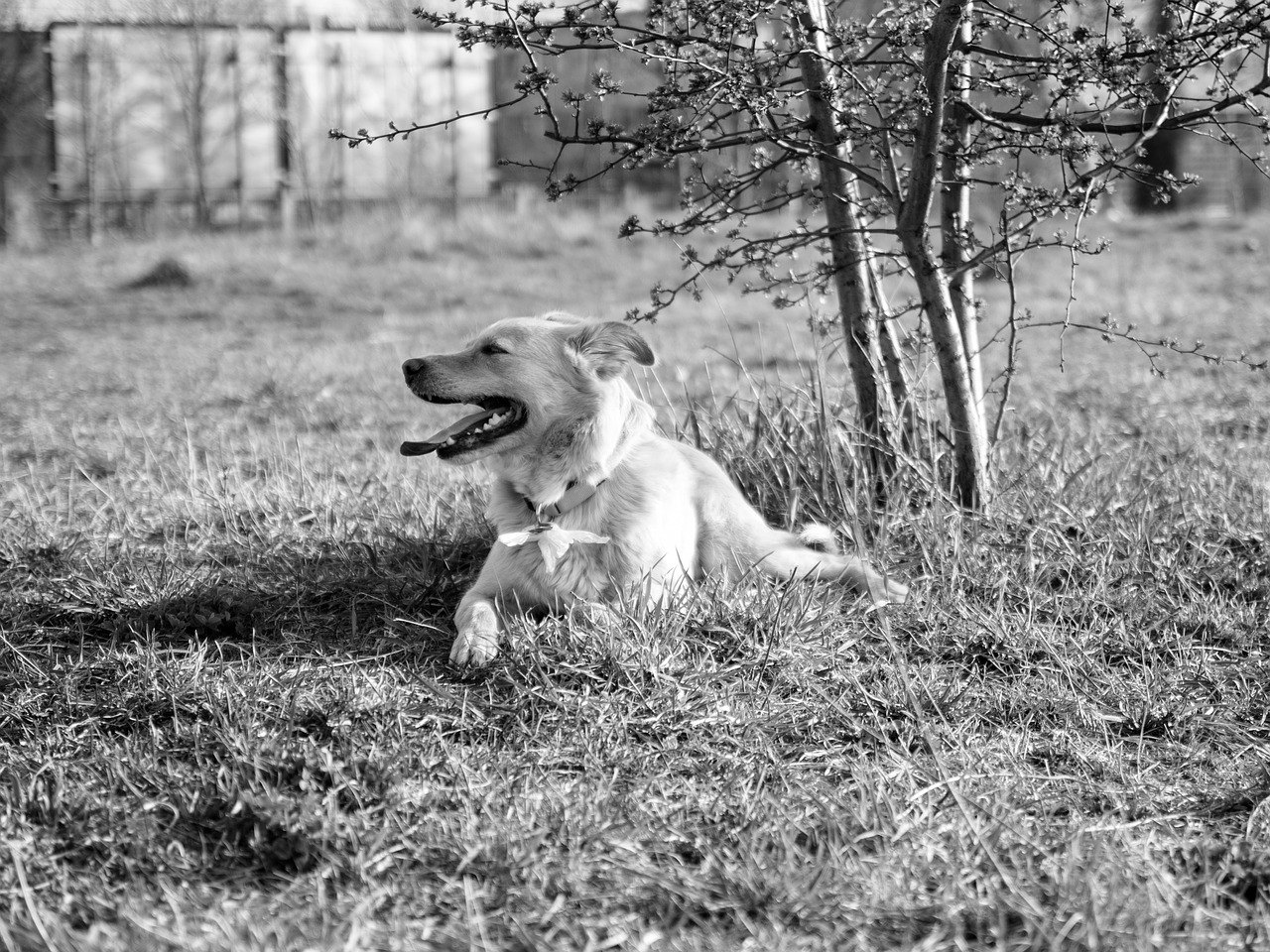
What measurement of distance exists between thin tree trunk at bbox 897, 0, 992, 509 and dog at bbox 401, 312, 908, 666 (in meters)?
0.64

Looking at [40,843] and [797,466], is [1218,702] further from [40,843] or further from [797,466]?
[40,843]

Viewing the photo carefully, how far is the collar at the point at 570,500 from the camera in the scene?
3434 millimetres

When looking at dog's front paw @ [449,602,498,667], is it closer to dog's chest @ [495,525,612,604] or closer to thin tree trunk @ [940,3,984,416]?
dog's chest @ [495,525,612,604]

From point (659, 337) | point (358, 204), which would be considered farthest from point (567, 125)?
point (659, 337)

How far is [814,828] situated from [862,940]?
0.35m

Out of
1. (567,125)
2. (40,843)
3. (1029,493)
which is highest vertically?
(567,125)

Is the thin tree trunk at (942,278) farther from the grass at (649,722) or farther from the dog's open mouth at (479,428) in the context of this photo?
the dog's open mouth at (479,428)

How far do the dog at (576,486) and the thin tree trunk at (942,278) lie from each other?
25.3 inches

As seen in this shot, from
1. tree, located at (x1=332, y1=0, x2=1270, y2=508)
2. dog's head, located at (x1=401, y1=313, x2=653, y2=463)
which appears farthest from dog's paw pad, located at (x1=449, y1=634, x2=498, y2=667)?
tree, located at (x1=332, y1=0, x2=1270, y2=508)

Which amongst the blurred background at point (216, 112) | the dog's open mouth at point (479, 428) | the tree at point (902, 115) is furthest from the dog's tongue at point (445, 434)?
the blurred background at point (216, 112)

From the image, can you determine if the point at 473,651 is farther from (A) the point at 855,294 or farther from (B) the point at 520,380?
(A) the point at 855,294

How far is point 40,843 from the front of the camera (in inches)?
89.1

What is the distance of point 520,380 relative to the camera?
348 cm

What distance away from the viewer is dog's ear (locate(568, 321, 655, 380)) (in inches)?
138
